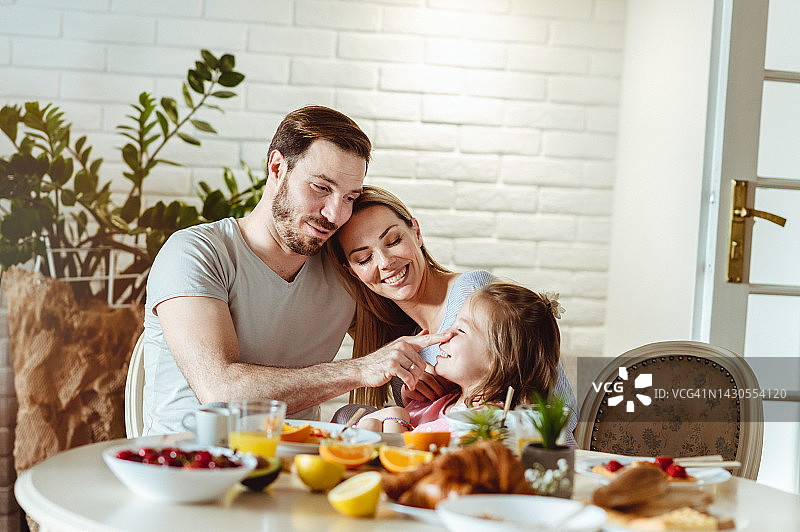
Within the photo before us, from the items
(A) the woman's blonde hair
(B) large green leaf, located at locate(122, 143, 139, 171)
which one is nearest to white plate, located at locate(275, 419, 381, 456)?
(A) the woman's blonde hair

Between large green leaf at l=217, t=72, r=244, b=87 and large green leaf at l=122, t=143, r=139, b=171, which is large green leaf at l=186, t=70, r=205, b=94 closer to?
large green leaf at l=217, t=72, r=244, b=87

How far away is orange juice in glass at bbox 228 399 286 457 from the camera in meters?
1.13

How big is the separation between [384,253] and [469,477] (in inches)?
45.2

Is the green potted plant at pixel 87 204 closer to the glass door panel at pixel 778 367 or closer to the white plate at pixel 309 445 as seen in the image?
the white plate at pixel 309 445

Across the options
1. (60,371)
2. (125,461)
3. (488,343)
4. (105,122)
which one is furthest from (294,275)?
(125,461)

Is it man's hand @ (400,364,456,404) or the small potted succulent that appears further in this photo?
man's hand @ (400,364,456,404)

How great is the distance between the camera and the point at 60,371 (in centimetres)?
235

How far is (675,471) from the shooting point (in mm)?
1198

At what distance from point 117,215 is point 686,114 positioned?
5.73ft

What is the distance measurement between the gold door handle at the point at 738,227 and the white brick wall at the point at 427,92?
64 centimetres

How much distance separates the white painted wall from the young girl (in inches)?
35.9

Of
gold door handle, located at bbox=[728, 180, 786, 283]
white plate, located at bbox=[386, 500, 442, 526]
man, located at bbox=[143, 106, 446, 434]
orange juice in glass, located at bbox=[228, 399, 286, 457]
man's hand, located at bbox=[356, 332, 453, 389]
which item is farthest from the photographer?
gold door handle, located at bbox=[728, 180, 786, 283]

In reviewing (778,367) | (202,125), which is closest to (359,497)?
(202,125)

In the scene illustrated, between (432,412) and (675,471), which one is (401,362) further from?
(675,471)
